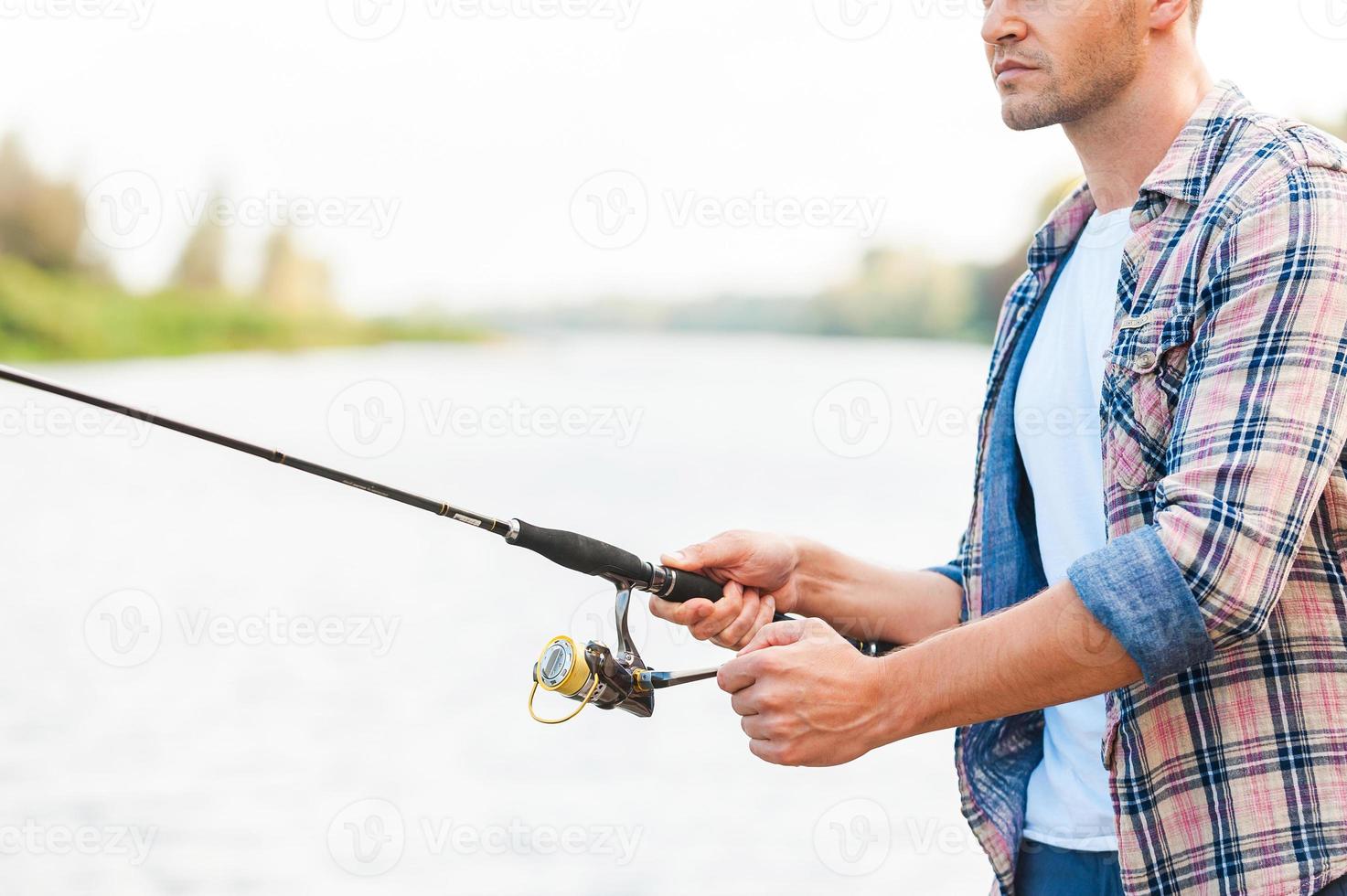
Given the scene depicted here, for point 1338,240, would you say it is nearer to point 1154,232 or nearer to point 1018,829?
point 1154,232

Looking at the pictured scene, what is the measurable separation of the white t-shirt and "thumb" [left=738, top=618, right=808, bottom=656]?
1.19ft

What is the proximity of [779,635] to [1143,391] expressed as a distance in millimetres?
471

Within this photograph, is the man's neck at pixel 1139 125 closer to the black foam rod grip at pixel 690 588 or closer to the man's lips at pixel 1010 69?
the man's lips at pixel 1010 69

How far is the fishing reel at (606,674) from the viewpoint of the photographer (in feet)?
5.76

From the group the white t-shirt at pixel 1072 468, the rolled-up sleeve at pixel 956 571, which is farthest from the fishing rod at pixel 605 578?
the white t-shirt at pixel 1072 468

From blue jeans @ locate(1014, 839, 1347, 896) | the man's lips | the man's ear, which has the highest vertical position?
the man's ear

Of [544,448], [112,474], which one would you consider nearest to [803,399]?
[544,448]

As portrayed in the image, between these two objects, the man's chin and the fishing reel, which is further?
the fishing reel

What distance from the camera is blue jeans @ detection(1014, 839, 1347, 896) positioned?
1.58 meters

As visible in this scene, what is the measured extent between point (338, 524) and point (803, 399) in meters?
10.1

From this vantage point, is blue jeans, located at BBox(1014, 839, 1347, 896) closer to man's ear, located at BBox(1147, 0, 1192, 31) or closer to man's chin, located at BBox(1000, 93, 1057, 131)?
man's chin, located at BBox(1000, 93, 1057, 131)

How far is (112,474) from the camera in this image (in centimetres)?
1437

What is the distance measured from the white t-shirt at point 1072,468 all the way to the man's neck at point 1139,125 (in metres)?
0.06

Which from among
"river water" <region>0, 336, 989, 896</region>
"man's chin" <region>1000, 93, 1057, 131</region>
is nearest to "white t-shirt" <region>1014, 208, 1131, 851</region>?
"man's chin" <region>1000, 93, 1057, 131</region>
